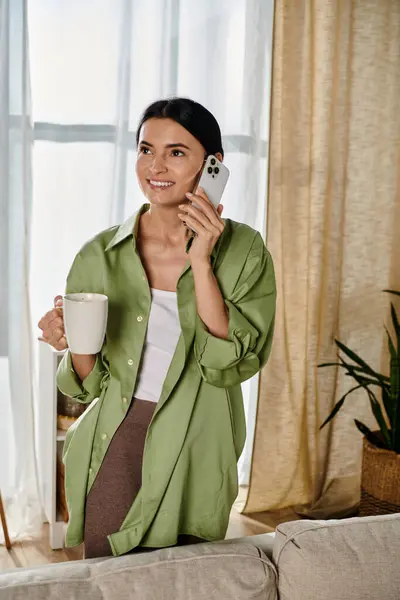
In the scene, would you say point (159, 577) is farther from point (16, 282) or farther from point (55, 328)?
point (16, 282)

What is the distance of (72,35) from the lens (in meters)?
2.93

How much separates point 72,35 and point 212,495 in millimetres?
2046

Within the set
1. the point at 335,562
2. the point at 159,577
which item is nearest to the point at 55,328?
the point at 159,577

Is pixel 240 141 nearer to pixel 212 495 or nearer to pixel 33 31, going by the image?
pixel 33 31

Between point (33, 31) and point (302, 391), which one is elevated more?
point (33, 31)

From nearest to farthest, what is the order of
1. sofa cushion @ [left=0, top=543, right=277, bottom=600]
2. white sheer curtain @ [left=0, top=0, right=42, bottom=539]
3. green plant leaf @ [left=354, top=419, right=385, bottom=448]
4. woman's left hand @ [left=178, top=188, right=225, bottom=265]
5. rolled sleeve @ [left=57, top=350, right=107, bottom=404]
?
1. sofa cushion @ [left=0, top=543, right=277, bottom=600]
2. woman's left hand @ [left=178, top=188, right=225, bottom=265]
3. rolled sleeve @ [left=57, top=350, right=107, bottom=404]
4. white sheer curtain @ [left=0, top=0, right=42, bottom=539]
5. green plant leaf @ [left=354, top=419, right=385, bottom=448]

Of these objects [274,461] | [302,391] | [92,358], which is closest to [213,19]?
[302,391]

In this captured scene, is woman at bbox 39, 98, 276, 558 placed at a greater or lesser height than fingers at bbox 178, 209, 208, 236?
lesser

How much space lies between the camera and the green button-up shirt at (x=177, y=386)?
1.40m

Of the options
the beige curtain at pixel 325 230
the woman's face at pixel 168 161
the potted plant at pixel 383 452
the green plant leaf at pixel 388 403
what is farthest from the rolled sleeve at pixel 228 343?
the beige curtain at pixel 325 230

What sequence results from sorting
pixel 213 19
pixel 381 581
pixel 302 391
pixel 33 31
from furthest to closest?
pixel 302 391
pixel 213 19
pixel 33 31
pixel 381 581

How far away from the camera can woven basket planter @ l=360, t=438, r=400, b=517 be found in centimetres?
289

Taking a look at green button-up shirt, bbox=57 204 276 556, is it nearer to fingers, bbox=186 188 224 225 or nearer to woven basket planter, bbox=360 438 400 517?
fingers, bbox=186 188 224 225

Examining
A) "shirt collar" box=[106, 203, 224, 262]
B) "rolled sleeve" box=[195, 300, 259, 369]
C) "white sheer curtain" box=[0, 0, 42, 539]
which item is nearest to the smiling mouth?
"shirt collar" box=[106, 203, 224, 262]
